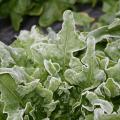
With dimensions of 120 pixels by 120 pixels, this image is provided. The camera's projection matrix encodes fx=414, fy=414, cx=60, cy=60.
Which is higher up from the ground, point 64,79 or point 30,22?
point 30,22

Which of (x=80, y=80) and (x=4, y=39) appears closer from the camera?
(x=80, y=80)

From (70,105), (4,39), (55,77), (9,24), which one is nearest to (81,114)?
(70,105)

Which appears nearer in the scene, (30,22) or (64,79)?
(64,79)

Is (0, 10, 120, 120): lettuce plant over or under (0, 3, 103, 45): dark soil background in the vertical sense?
under

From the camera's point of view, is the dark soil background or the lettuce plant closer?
the lettuce plant

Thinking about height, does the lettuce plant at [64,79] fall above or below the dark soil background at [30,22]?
below

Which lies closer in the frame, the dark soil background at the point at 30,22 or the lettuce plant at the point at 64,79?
the lettuce plant at the point at 64,79

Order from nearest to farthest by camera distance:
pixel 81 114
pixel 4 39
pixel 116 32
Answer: pixel 81 114, pixel 116 32, pixel 4 39

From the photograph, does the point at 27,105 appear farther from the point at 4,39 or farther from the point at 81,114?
the point at 4,39
